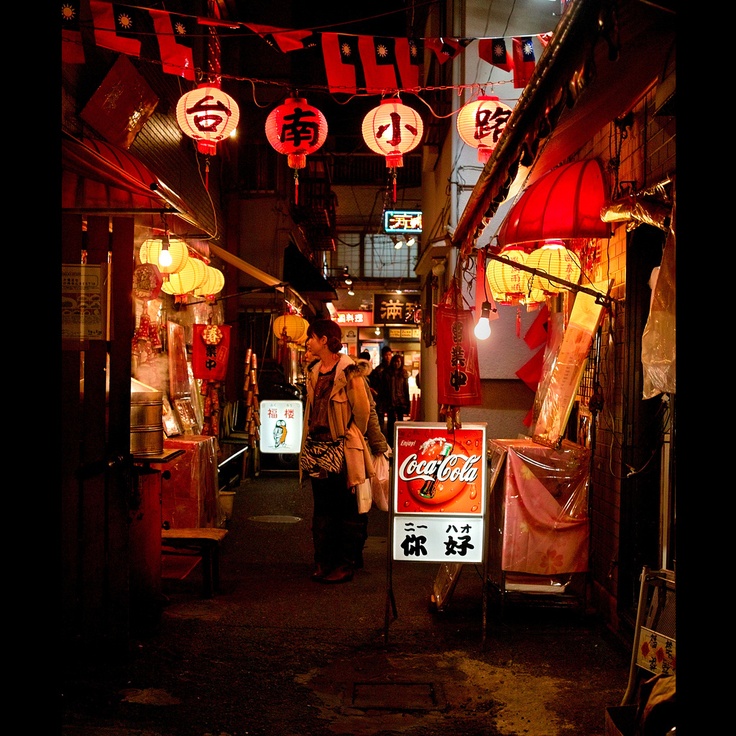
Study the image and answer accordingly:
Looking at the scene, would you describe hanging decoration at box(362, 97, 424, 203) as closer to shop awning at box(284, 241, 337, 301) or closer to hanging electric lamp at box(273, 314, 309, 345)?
hanging electric lamp at box(273, 314, 309, 345)

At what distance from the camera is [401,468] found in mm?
6812

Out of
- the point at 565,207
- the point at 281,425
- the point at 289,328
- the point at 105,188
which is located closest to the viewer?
the point at 105,188

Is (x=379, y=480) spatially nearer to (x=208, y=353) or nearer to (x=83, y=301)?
(x=83, y=301)

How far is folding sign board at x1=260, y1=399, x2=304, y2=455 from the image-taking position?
15.4 metres

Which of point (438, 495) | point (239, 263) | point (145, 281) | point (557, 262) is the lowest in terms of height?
point (438, 495)

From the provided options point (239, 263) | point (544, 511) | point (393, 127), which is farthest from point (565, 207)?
point (239, 263)

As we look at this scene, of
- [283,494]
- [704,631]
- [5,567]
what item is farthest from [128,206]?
[283,494]

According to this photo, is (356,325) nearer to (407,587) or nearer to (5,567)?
(407,587)

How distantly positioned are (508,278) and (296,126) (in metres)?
4.47

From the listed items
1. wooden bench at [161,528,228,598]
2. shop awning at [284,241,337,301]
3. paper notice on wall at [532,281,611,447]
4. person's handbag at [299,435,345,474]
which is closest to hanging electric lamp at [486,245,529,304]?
paper notice on wall at [532,281,611,447]

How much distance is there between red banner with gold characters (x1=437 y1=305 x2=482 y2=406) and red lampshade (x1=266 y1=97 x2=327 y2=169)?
4.94m

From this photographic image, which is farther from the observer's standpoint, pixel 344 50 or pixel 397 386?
pixel 397 386

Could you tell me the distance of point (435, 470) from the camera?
682 cm

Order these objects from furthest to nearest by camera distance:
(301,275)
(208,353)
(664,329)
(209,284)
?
(301,275), (208,353), (209,284), (664,329)
